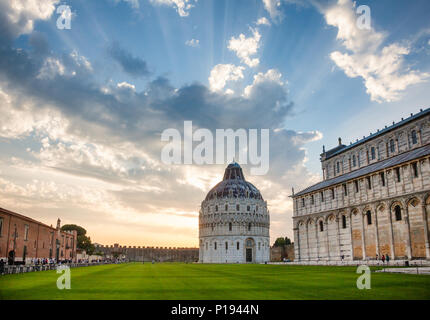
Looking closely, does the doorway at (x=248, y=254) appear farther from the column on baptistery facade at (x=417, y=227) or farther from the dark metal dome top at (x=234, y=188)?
the column on baptistery facade at (x=417, y=227)

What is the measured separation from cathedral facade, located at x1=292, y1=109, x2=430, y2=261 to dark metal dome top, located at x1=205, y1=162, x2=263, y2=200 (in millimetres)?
50397

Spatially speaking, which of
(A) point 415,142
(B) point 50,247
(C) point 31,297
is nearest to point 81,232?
(B) point 50,247

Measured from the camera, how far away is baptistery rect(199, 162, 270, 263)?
347 ft

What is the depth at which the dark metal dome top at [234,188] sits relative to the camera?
110625 mm

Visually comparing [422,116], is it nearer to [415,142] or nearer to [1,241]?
[415,142]

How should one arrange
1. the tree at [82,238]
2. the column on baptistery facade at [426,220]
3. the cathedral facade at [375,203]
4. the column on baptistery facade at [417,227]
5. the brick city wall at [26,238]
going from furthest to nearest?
the tree at [82,238], the brick city wall at [26,238], the cathedral facade at [375,203], the column on baptistery facade at [417,227], the column on baptistery facade at [426,220]

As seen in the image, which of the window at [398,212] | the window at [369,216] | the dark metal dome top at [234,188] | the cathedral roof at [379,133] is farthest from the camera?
the dark metal dome top at [234,188]

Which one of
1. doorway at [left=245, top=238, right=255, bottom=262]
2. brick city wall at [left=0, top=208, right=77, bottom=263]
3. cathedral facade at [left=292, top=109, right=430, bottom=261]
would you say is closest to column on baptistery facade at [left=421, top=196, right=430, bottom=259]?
cathedral facade at [left=292, top=109, right=430, bottom=261]

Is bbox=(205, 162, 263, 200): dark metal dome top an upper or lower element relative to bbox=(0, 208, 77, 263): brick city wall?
upper

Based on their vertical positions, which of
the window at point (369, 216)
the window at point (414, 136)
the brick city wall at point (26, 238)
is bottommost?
the brick city wall at point (26, 238)

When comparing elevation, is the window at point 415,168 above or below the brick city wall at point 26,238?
above

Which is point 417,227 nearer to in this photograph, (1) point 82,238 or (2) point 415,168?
(2) point 415,168

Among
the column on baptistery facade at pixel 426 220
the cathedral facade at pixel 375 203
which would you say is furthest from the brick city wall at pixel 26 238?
the column on baptistery facade at pixel 426 220

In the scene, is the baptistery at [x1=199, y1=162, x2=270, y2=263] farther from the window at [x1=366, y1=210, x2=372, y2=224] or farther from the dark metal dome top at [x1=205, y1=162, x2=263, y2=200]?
the window at [x1=366, y1=210, x2=372, y2=224]
